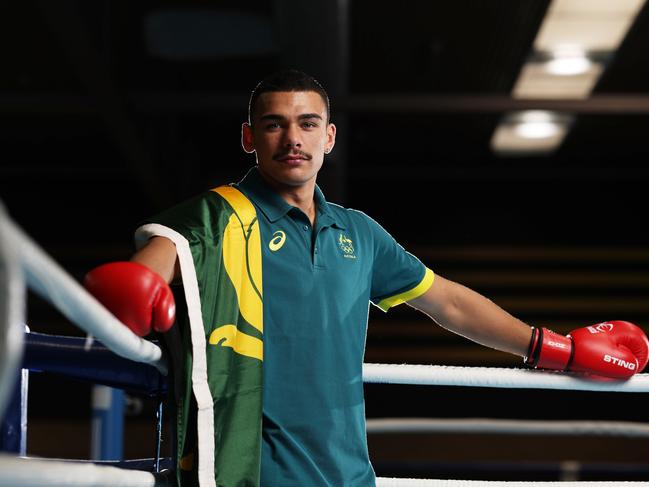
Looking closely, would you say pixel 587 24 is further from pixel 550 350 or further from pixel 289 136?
pixel 289 136

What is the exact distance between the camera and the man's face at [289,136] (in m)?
1.41

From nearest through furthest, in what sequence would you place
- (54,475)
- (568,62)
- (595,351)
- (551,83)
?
(54,475) → (595,351) → (568,62) → (551,83)

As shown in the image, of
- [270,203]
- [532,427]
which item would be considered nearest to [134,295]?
[270,203]

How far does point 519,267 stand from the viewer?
7070 millimetres

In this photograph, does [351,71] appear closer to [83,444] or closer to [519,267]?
[519,267]

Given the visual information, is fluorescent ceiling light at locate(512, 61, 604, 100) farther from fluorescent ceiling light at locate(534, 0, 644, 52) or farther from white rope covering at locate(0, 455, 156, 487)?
white rope covering at locate(0, 455, 156, 487)

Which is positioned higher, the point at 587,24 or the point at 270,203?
the point at 587,24

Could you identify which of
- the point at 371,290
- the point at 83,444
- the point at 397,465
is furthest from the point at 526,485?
the point at 83,444

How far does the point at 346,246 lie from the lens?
4.60 ft

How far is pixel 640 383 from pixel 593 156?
564cm

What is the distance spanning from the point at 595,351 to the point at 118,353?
862 mm

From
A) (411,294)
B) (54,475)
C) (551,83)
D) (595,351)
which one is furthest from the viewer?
(551,83)

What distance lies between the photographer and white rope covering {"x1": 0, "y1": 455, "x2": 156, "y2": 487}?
21.6 inches

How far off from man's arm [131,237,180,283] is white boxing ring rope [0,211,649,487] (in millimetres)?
112
